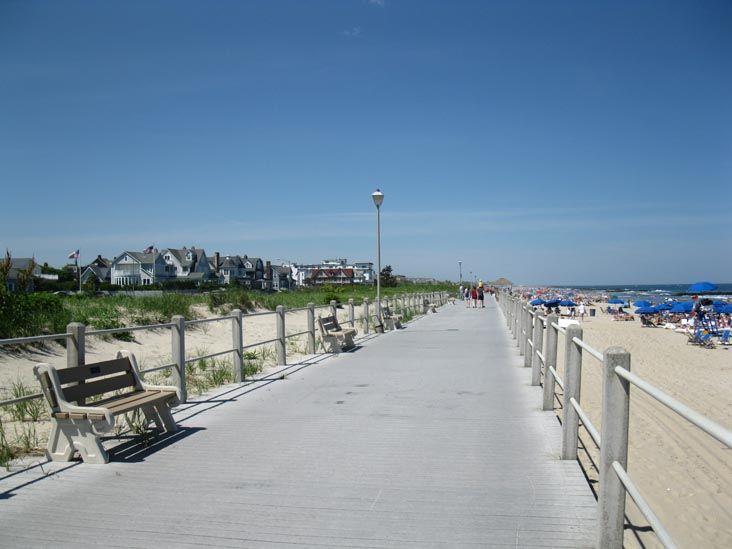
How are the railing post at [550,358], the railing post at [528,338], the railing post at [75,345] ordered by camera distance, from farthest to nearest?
the railing post at [528,338] → the railing post at [550,358] → the railing post at [75,345]

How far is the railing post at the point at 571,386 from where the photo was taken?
17.8ft

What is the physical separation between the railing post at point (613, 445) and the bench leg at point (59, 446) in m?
4.55

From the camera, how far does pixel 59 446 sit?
5836mm

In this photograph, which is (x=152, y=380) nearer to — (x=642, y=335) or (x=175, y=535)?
(x=175, y=535)

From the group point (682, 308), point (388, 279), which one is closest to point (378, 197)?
point (682, 308)

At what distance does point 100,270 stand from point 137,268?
10.8 meters

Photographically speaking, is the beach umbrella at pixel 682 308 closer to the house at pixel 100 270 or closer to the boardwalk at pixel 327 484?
the boardwalk at pixel 327 484

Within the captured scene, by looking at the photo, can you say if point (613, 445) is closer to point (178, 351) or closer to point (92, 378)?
point (92, 378)

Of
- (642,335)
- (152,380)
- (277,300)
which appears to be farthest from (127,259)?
(152,380)

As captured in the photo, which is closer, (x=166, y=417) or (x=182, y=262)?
(x=166, y=417)

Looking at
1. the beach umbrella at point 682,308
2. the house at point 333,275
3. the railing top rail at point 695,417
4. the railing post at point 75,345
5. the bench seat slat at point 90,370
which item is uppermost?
the house at point 333,275

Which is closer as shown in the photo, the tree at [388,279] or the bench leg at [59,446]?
the bench leg at [59,446]

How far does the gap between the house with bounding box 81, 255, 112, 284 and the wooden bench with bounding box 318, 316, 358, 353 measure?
87.0 m

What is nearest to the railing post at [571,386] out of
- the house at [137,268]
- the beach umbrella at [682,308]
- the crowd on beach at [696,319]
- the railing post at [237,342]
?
the railing post at [237,342]
